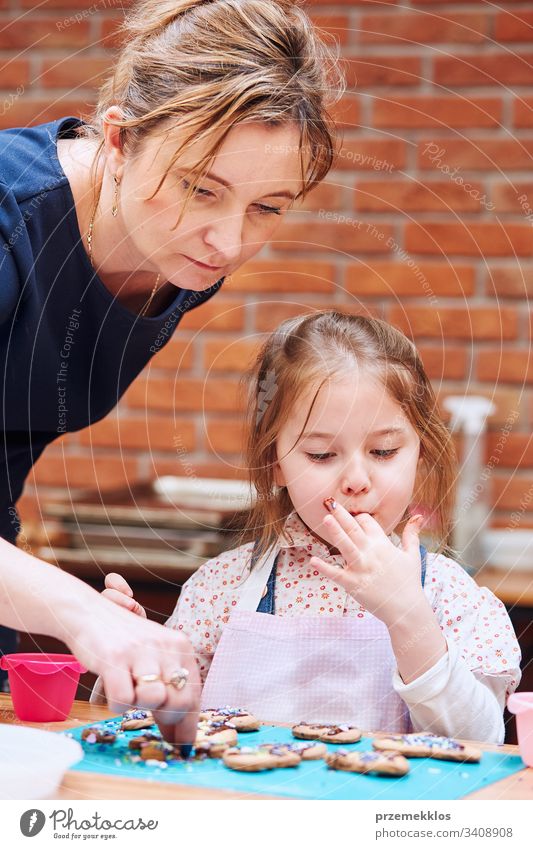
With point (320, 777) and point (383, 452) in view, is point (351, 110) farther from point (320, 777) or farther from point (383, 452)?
point (320, 777)

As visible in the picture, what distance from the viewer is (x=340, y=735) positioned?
0.74m

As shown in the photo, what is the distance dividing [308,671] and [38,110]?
1430 mm

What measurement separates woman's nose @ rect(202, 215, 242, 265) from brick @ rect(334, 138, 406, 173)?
1.02 m

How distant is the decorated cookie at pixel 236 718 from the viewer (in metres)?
0.78

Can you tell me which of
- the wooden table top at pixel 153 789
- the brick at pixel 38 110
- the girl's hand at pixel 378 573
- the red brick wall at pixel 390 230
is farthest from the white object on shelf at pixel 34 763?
the brick at pixel 38 110

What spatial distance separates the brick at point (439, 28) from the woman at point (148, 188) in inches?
30.9

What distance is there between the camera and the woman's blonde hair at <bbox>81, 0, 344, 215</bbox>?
86 centimetres

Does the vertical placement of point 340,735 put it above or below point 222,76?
below

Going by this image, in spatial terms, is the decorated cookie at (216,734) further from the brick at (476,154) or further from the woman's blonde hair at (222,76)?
the brick at (476,154)

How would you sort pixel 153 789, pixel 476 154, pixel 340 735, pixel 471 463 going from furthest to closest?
pixel 476 154
pixel 471 463
pixel 340 735
pixel 153 789

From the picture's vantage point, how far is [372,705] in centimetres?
94

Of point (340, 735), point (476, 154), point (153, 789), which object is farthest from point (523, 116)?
point (153, 789)

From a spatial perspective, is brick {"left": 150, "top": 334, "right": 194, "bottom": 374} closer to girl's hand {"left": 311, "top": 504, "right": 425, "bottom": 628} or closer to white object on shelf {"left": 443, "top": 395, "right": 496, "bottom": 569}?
white object on shelf {"left": 443, "top": 395, "right": 496, "bottom": 569}

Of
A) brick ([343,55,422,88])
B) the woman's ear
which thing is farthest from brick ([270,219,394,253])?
the woman's ear
